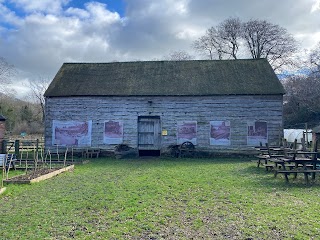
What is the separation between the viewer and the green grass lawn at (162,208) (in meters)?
5.57

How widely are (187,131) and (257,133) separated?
4.39m

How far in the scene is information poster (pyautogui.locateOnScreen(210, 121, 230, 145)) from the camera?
1892cm

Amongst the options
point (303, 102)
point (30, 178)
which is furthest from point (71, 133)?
point (303, 102)

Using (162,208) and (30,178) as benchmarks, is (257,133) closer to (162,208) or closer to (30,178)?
(162,208)

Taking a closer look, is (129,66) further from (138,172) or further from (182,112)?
(138,172)

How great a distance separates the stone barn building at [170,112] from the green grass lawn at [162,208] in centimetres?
782

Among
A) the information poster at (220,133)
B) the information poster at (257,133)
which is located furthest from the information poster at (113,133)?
the information poster at (257,133)

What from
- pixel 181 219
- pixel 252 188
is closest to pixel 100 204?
pixel 181 219

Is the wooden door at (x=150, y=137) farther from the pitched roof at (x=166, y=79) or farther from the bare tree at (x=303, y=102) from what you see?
the bare tree at (x=303, y=102)

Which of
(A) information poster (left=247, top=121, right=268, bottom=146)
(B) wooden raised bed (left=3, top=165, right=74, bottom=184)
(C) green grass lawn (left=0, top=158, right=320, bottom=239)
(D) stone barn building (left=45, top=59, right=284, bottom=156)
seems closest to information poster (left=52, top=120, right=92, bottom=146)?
(D) stone barn building (left=45, top=59, right=284, bottom=156)

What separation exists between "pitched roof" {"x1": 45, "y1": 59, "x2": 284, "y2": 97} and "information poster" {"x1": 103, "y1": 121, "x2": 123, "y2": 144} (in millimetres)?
1978

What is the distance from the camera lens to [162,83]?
20.4 metres

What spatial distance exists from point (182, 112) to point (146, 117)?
7.80 ft

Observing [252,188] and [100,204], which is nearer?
[100,204]
